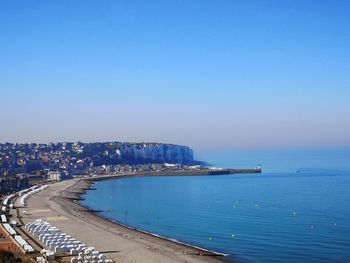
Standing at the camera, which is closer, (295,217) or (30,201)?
(295,217)

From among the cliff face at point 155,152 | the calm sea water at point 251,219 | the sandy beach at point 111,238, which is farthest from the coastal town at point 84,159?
the sandy beach at point 111,238

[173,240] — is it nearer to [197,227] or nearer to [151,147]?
[197,227]

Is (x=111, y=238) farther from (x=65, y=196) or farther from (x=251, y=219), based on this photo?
(x=65, y=196)

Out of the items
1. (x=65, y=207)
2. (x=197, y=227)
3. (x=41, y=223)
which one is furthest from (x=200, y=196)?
(x=41, y=223)

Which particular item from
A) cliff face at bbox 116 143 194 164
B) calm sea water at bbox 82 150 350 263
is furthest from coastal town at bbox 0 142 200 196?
calm sea water at bbox 82 150 350 263

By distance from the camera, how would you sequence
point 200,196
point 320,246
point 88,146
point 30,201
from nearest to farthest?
point 320,246 < point 30,201 < point 200,196 < point 88,146

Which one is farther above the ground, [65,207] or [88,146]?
[88,146]

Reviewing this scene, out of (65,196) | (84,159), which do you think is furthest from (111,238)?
(84,159)
